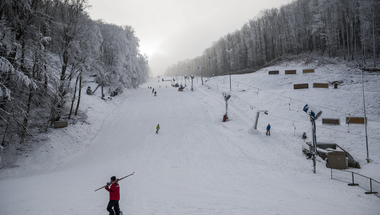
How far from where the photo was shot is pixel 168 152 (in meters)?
15.8

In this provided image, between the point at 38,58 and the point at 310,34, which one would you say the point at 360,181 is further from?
the point at 310,34

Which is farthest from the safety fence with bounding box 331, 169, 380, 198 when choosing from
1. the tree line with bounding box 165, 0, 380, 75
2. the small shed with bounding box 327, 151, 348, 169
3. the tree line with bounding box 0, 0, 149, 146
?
the tree line with bounding box 165, 0, 380, 75

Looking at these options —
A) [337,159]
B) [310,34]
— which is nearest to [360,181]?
[337,159]

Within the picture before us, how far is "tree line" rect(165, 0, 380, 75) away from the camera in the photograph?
40875 millimetres

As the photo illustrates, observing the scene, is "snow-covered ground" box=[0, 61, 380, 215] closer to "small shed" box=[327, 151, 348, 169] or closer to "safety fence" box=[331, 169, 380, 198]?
"safety fence" box=[331, 169, 380, 198]

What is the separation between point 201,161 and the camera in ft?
45.6

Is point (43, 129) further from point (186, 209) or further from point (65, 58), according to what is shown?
point (186, 209)

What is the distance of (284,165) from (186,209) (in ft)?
32.0

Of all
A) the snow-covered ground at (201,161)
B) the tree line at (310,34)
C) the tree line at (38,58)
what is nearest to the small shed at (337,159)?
the snow-covered ground at (201,161)

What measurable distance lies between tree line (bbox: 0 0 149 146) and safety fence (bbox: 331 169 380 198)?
1786cm

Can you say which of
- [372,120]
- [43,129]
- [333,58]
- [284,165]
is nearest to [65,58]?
[43,129]

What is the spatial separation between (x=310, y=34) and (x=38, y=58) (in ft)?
223

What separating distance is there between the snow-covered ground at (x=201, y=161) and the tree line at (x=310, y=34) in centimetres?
1880

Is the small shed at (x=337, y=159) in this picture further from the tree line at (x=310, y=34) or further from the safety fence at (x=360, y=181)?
the tree line at (x=310, y=34)
